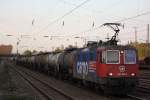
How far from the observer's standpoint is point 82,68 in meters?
25.5

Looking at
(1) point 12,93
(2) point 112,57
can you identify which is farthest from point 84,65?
(1) point 12,93

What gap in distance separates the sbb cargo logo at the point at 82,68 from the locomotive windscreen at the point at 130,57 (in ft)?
12.9

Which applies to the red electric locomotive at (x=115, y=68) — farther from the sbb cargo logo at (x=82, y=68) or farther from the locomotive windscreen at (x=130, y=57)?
the sbb cargo logo at (x=82, y=68)

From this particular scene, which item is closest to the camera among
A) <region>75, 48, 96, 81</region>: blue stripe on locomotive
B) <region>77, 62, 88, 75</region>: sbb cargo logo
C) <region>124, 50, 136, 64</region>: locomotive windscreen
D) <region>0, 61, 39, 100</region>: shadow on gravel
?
<region>0, 61, 39, 100</region>: shadow on gravel

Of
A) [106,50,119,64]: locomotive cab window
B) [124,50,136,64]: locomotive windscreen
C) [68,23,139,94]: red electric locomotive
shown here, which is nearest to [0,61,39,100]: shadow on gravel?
[68,23,139,94]: red electric locomotive

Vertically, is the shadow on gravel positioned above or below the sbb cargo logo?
below

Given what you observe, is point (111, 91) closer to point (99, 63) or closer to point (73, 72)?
point (99, 63)

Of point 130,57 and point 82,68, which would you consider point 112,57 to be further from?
point 82,68

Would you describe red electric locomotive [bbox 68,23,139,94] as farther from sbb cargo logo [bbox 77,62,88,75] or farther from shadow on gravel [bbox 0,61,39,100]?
shadow on gravel [bbox 0,61,39,100]

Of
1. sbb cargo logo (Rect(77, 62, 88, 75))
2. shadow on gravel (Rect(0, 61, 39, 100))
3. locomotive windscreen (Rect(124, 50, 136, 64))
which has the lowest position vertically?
shadow on gravel (Rect(0, 61, 39, 100))

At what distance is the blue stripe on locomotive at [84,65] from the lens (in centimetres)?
2260

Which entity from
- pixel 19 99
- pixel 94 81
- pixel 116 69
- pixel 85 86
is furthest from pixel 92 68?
pixel 19 99

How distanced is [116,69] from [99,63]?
110 centimetres

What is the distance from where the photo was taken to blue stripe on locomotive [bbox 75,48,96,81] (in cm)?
2260
